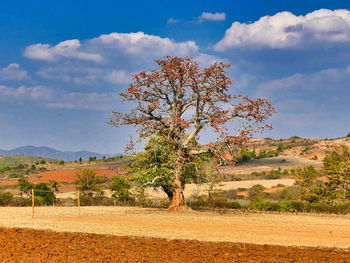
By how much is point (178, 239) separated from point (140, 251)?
10.1 feet

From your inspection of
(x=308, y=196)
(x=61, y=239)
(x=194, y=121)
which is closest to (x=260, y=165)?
(x=308, y=196)

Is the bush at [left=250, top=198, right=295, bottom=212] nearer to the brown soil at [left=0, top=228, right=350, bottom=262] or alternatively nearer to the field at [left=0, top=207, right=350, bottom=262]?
the field at [left=0, top=207, right=350, bottom=262]

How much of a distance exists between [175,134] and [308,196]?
1272 cm

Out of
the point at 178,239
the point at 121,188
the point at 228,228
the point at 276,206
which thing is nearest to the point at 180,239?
the point at 178,239

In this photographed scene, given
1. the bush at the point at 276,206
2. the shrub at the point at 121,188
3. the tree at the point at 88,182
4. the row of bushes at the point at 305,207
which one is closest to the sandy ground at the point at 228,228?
the row of bushes at the point at 305,207

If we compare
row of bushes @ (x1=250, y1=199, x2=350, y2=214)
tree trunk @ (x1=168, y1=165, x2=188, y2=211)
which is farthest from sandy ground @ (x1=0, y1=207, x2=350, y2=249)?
row of bushes @ (x1=250, y1=199, x2=350, y2=214)

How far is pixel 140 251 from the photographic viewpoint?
15367 millimetres

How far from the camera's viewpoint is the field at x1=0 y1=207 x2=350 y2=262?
1468 cm

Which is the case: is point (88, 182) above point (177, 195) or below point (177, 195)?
above

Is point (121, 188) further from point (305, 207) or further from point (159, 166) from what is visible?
→ point (305, 207)

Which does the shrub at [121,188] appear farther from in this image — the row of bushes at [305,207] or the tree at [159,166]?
the row of bushes at [305,207]

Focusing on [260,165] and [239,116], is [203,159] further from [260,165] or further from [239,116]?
[260,165]

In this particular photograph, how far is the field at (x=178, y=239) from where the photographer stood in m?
14.7

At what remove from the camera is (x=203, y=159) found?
33469 millimetres
